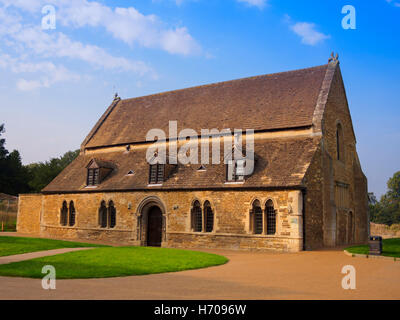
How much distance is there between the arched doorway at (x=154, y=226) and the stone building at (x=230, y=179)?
0.07 metres

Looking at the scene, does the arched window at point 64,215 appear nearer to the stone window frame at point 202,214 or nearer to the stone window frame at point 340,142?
the stone window frame at point 202,214

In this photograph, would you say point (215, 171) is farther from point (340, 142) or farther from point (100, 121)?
point (100, 121)

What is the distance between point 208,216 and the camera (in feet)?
84.2

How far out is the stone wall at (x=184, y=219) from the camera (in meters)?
22.3

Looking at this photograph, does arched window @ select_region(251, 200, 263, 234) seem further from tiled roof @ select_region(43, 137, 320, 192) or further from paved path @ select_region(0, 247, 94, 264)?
paved path @ select_region(0, 247, 94, 264)

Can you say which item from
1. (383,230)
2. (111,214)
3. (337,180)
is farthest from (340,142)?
(383,230)

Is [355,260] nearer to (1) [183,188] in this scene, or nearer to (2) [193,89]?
(1) [183,188]

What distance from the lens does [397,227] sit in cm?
4822

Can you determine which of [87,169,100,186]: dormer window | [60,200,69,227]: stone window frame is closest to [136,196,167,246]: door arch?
[87,169,100,186]: dormer window

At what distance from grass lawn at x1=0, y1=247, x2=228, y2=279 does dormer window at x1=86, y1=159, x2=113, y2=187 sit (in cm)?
1329

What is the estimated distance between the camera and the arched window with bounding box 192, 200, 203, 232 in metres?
25.9

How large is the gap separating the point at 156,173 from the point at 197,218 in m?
4.68
